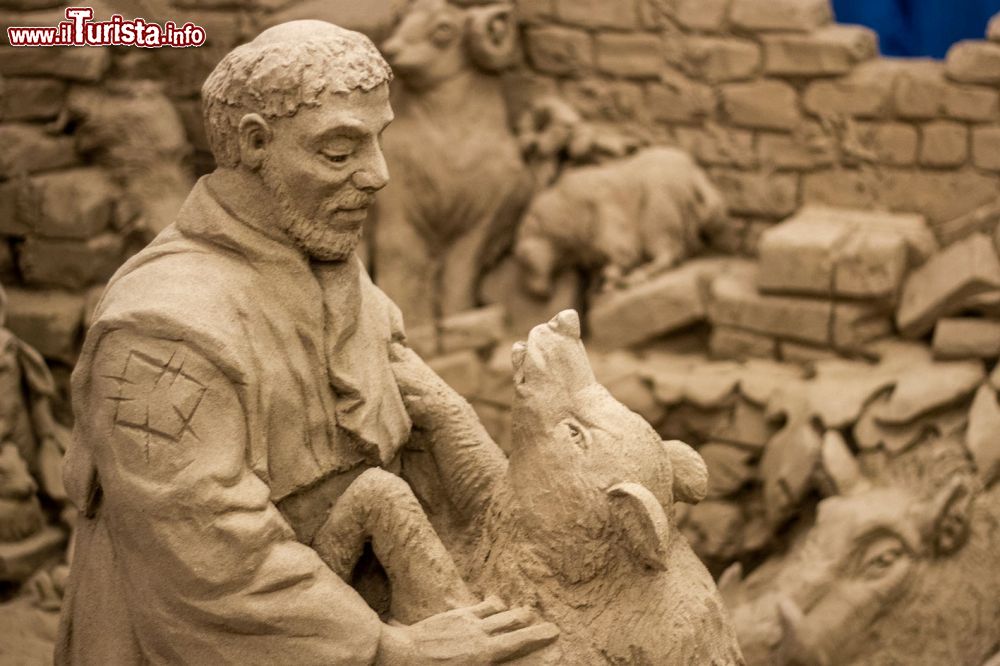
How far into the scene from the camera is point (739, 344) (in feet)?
21.3

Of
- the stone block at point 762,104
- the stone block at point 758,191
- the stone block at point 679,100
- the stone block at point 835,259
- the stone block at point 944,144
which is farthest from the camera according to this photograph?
the stone block at point 679,100

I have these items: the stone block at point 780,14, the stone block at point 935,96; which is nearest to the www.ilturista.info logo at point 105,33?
the stone block at point 780,14

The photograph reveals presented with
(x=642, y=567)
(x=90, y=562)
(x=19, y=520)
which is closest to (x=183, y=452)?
(x=90, y=562)

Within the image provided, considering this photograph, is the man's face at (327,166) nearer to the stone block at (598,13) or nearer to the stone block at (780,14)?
the stone block at (780,14)

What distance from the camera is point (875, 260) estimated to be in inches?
243

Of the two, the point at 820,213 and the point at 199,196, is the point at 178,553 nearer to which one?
the point at 199,196

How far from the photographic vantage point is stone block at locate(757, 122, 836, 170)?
669 cm

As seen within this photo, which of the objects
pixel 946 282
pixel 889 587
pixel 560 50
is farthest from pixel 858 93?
pixel 889 587

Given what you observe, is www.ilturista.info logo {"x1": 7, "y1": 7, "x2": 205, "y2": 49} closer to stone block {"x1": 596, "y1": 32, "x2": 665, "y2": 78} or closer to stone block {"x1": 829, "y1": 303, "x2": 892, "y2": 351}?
stone block {"x1": 596, "y1": 32, "x2": 665, "y2": 78}

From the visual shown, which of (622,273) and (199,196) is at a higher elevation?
(199,196)

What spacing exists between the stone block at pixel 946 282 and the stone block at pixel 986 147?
12.0 inches

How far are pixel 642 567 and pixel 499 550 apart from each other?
1.01 feet

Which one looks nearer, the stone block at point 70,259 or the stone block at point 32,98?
the stone block at point 32,98

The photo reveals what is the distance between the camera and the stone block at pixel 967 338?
592 cm
